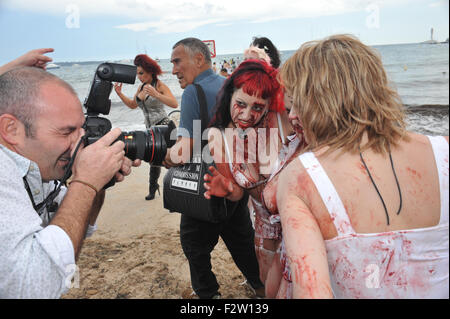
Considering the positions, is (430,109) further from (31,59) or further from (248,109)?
(31,59)

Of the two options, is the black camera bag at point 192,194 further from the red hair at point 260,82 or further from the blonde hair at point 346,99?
the blonde hair at point 346,99

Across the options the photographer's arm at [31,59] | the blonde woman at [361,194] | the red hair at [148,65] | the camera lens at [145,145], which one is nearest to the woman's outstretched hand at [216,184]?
the camera lens at [145,145]

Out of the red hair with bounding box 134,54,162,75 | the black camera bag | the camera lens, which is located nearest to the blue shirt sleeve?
the black camera bag

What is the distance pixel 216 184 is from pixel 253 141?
389 millimetres

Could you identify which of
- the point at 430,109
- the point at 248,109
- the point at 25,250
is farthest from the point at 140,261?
the point at 430,109

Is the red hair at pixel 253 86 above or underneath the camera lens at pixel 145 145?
above

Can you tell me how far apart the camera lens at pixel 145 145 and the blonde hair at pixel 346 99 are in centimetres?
90

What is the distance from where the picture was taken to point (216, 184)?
6.27 ft

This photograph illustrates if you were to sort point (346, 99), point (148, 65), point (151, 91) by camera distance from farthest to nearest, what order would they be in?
1. point (148, 65)
2. point (151, 91)
3. point (346, 99)

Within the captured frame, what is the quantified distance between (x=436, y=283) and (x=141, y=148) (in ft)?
4.82

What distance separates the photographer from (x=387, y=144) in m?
1.17

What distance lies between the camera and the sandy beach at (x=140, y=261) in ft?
9.45

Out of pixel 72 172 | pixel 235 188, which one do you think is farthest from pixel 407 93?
pixel 72 172

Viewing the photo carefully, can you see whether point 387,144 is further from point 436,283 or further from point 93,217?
point 93,217
